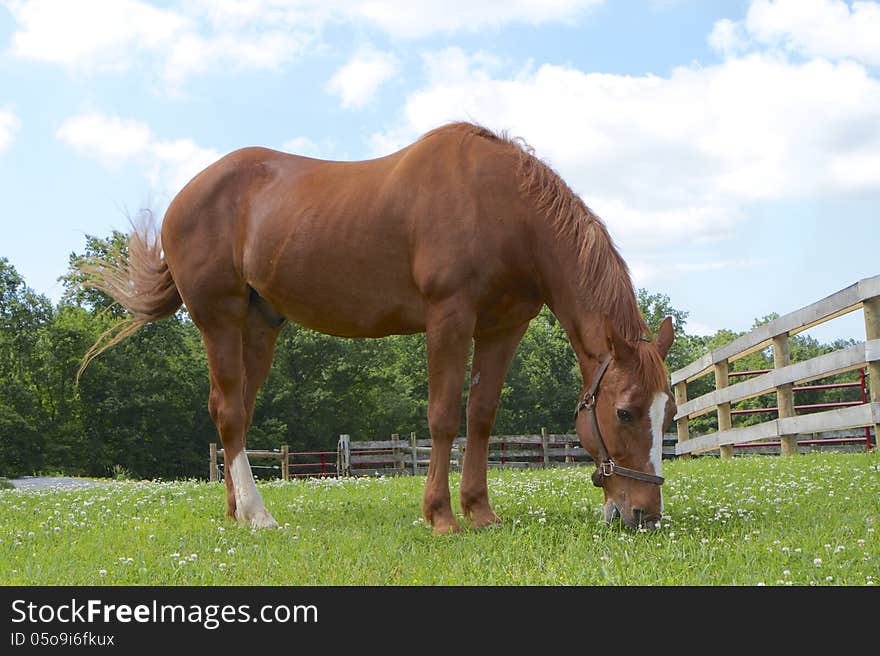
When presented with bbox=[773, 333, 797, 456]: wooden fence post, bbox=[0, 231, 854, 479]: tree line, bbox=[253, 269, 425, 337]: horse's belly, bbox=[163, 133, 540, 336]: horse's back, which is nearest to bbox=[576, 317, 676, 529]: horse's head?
bbox=[163, 133, 540, 336]: horse's back

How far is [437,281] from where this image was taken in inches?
205

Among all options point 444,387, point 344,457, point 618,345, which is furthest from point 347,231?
point 344,457

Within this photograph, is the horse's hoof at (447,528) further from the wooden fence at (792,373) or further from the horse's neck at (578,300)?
the wooden fence at (792,373)

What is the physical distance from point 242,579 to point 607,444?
2349mm

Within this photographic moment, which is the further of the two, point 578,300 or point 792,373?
point 792,373

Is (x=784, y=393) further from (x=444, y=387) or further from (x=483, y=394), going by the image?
(x=444, y=387)

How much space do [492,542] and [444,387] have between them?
3.49 ft

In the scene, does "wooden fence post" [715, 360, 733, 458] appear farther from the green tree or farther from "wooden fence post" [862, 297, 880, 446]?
the green tree

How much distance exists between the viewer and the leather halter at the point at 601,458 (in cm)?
488

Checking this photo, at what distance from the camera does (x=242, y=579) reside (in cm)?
390

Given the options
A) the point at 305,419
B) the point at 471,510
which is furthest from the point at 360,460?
the point at 471,510

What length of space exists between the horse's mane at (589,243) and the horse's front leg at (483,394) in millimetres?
862
